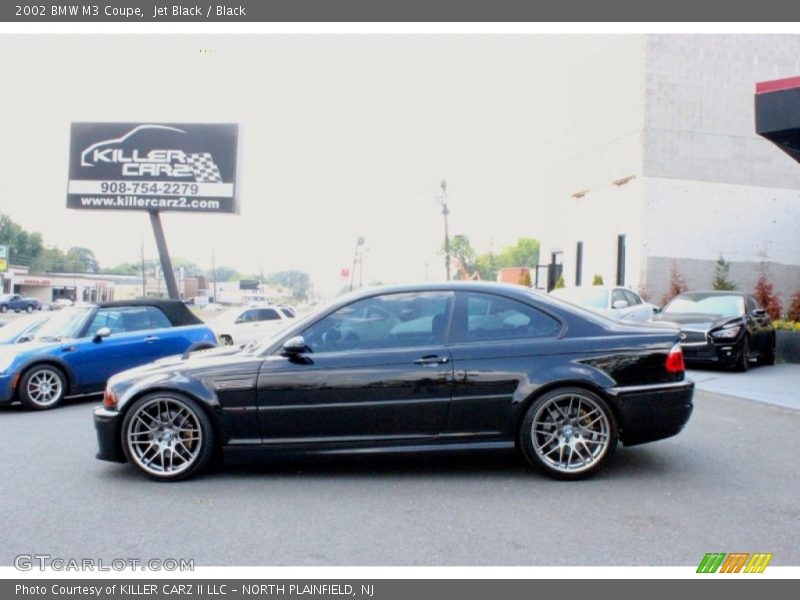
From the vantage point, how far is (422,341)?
5629mm

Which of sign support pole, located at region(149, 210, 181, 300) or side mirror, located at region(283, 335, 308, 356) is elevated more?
sign support pole, located at region(149, 210, 181, 300)

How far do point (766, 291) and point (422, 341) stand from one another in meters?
18.5

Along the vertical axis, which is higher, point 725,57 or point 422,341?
point 725,57

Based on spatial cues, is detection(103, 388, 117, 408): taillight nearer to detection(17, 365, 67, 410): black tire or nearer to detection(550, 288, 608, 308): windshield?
detection(17, 365, 67, 410): black tire

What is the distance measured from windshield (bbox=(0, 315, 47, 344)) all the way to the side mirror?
23.4 ft

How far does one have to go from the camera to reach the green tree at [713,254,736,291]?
22812mm

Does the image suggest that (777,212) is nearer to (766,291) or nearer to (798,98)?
(766,291)

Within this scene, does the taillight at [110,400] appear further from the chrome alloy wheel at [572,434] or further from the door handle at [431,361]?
the chrome alloy wheel at [572,434]

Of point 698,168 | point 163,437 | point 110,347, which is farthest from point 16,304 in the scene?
point 163,437

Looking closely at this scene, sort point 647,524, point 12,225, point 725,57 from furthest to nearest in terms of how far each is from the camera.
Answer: point 12,225 < point 725,57 < point 647,524

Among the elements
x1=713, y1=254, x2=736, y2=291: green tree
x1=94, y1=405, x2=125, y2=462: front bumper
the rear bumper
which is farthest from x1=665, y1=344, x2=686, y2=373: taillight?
x1=713, y1=254, x2=736, y2=291: green tree

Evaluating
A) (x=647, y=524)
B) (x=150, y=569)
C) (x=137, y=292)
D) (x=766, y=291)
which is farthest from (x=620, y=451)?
A: (x=137, y=292)

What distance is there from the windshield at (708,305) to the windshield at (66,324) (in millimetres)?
10392

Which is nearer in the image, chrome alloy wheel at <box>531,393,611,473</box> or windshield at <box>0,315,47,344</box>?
chrome alloy wheel at <box>531,393,611,473</box>
